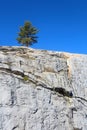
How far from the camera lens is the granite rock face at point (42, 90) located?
16000mm

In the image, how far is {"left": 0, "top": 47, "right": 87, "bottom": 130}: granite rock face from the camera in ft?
52.5

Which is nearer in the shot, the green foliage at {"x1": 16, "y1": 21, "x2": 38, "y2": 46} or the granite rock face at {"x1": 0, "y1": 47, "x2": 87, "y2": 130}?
the granite rock face at {"x1": 0, "y1": 47, "x2": 87, "y2": 130}

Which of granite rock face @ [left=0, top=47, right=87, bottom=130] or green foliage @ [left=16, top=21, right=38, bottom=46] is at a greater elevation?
green foliage @ [left=16, top=21, right=38, bottom=46]

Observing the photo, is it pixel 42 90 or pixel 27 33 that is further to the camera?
pixel 27 33

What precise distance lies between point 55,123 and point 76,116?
73.6 inches

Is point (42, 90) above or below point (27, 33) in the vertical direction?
below

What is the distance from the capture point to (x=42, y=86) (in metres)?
17.8

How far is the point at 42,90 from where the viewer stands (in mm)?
17469

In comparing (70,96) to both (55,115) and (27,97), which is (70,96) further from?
(27,97)

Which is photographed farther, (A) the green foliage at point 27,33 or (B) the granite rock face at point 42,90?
(A) the green foliage at point 27,33

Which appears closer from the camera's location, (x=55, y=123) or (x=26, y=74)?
(x=55, y=123)

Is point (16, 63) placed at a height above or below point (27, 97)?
above

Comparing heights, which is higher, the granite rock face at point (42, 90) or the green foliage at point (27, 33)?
the green foliage at point (27, 33)

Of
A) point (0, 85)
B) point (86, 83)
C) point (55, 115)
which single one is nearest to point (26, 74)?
point (0, 85)
